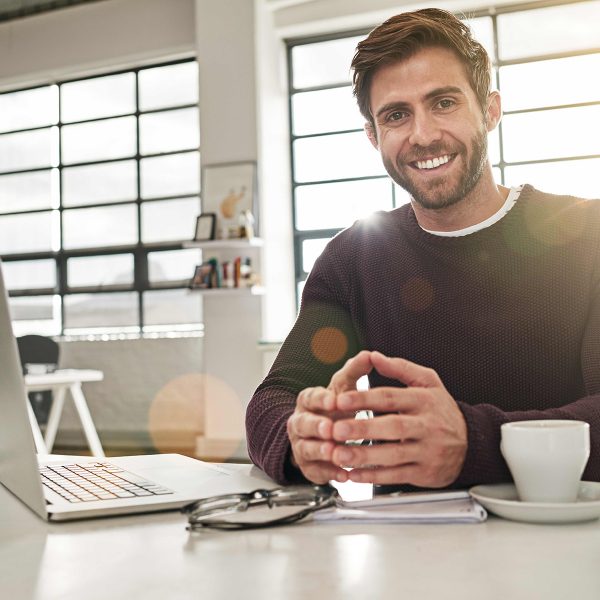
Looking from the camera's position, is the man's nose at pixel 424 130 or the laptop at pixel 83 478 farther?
the man's nose at pixel 424 130

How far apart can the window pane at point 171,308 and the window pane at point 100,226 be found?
54cm

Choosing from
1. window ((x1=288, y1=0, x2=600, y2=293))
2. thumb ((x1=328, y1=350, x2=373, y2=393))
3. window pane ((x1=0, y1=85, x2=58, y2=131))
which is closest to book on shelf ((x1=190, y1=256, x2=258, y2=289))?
window ((x1=288, y1=0, x2=600, y2=293))

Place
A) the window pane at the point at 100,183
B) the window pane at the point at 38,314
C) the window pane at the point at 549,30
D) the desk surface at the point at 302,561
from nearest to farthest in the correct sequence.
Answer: the desk surface at the point at 302,561, the window pane at the point at 549,30, the window pane at the point at 100,183, the window pane at the point at 38,314

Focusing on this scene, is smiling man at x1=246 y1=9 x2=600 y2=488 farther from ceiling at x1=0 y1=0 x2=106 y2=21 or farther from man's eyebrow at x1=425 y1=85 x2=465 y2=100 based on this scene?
ceiling at x1=0 y1=0 x2=106 y2=21

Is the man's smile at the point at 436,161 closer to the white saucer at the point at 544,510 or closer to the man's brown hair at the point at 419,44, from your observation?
the man's brown hair at the point at 419,44

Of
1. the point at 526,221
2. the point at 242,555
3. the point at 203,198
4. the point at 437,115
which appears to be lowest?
the point at 242,555

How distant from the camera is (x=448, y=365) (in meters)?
1.46

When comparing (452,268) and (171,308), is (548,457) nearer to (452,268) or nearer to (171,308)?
(452,268)

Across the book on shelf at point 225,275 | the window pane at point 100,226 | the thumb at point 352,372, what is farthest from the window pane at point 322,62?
the thumb at point 352,372

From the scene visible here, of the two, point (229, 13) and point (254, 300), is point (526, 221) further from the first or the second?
point (229, 13)

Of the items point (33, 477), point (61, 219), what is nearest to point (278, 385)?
point (33, 477)

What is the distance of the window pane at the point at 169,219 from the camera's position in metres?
5.99

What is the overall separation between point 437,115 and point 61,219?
5.48 metres

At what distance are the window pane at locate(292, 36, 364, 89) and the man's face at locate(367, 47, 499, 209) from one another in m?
4.13
